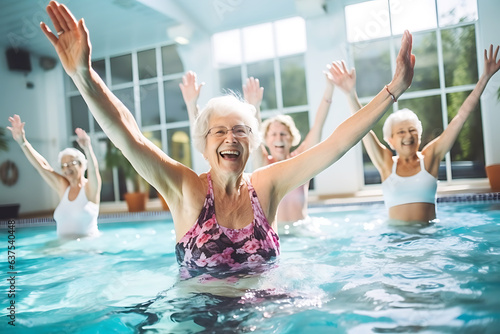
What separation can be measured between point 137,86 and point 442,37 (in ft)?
24.6

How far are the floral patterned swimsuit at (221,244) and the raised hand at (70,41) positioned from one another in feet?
2.77

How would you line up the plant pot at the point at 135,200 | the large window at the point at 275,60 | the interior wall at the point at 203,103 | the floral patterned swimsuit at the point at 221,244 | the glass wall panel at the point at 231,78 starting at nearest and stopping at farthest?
the floral patterned swimsuit at the point at 221,244
the interior wall at the point at 203,103
the plant pot at the point at 135,200
the large window at the point at 275,60
the glass wall panel at the point at 231,78

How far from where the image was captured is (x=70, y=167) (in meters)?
4.49

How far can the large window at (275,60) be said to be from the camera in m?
9.95

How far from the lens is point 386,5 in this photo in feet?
29.3

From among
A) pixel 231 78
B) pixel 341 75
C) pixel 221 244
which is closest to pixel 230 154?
pixel 221 244

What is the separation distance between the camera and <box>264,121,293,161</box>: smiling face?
4117 mm

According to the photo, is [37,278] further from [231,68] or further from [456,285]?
[231,68]

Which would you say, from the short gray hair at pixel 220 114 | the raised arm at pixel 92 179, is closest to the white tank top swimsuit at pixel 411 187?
the short gray hair at pixel 220 114

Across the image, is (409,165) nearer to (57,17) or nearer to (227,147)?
(227,147)

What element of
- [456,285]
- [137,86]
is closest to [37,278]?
[456,285]

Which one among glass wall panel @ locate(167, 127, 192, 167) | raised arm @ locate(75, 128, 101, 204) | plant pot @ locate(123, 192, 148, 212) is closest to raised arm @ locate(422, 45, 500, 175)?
raised arm @ locate(75, 128, 101, 204)

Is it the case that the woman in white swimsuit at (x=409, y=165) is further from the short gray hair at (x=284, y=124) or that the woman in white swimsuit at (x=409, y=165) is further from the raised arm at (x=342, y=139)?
the raised arm at (x=342, y=139)

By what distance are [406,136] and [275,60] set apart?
272 inches
